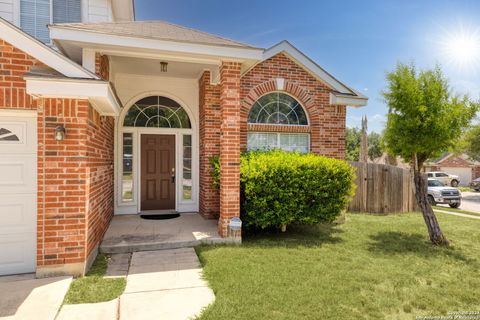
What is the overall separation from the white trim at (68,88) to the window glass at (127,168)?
141 inches

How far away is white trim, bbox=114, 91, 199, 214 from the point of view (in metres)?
7.28

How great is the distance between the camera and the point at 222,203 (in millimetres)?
5289

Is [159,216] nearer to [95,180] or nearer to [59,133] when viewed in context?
[95,180]

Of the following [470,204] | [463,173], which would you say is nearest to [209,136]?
[470,204]

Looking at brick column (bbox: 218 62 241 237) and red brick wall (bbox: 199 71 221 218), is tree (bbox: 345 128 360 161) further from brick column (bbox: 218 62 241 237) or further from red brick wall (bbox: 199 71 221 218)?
brick column (bbox: 218 62 241 237)

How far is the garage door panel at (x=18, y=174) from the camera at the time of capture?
3.75m

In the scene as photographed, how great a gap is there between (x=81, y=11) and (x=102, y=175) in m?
4.77

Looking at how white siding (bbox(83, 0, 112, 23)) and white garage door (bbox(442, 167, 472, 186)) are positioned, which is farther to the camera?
white garage door (bbox(442, 167, 472, 186))

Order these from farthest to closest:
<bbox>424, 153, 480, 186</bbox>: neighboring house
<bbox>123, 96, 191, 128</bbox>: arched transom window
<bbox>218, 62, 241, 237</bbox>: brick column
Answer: <bbox>424, 153, 480, 186</bbox>: neighboring house, <bbox>123, 96, 191, 128</bbox>: arched transom window, <bbox>218, 62, 241, 237</bbox>: brick column

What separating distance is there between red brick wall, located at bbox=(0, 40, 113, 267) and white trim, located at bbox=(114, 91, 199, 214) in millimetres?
3476

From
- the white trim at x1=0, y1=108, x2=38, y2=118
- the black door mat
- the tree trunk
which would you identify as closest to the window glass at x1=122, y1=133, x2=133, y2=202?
the black door mat

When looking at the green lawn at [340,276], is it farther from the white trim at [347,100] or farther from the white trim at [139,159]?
the white trim at [347,100]

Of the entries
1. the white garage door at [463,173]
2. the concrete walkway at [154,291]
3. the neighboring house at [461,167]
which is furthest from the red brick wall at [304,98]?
the white garage door at [463,173]

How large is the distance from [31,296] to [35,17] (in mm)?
6804
